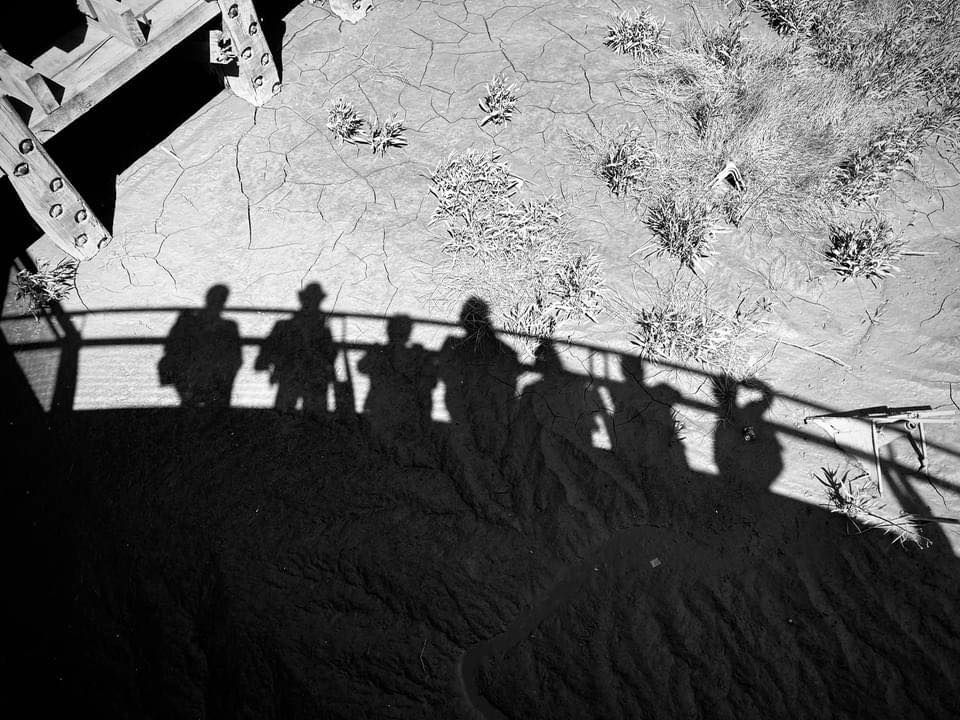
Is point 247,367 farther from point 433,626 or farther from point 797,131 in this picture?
point 797,131

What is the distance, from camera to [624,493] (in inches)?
149

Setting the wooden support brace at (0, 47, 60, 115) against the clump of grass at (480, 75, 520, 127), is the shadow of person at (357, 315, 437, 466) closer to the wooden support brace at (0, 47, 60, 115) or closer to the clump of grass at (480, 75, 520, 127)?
the clump of grass at (480, 75, 520, 127)

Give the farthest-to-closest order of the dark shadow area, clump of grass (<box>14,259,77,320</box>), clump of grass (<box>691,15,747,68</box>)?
clump of grass (<box>691,15,747,68</box>)
clump of grass (<box>14,259,77,320</box>)
the dark shadow area

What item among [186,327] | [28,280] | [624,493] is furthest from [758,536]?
[28,280]

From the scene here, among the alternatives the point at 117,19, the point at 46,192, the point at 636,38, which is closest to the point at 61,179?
the point at 46,192

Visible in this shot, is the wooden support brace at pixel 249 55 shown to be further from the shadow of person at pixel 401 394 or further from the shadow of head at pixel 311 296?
the shadow of person at pixel 401 394

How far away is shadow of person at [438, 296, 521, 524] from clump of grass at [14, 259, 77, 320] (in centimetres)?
283

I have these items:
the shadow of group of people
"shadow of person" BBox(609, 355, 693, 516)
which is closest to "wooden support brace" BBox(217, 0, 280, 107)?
the shadow of group of people

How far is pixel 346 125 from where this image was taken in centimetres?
512

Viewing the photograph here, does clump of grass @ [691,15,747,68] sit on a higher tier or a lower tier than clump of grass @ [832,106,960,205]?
higher

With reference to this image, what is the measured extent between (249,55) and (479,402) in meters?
3.55

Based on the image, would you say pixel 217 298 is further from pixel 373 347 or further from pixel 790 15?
pixel 790 15

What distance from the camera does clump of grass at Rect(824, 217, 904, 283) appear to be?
4.53m

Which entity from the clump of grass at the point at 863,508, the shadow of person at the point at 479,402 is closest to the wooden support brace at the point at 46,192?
the shadow of person at the point at 479,402
